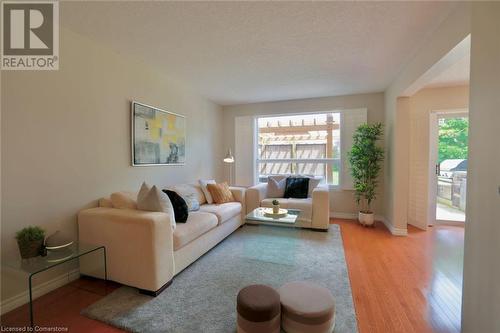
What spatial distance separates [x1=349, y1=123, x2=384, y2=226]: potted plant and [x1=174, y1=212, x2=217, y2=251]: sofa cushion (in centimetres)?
263

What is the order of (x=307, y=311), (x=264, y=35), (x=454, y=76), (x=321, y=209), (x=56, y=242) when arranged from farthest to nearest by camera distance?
(x=321, y=209), (x=454, y=76), (x=264, y=35), (x=56, y=242), (x=307, y=311)

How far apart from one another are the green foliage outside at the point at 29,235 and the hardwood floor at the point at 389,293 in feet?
1.88

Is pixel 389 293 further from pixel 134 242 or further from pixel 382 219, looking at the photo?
pixel 382 219

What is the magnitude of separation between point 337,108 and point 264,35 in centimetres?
269

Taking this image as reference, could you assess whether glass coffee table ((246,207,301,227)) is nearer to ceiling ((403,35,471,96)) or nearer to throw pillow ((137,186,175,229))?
throw pillow ((137,186,175,229))

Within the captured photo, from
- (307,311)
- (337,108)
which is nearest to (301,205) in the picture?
(337,108)

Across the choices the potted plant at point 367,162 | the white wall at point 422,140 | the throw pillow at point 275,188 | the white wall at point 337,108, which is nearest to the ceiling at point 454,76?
the white wall at point 422,140

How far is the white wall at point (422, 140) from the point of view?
149 inches

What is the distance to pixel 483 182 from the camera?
1.31m

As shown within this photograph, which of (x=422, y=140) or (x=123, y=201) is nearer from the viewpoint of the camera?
(x=123, y=201)

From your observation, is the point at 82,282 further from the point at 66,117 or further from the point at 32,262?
the point at 66,117

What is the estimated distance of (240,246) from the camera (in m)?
3.00

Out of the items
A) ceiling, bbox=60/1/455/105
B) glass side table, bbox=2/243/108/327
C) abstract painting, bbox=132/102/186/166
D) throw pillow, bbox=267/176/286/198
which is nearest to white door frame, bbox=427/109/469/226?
ceiling, bbox=60/1/455/105

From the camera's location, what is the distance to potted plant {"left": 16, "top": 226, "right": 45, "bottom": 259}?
1.67 m
